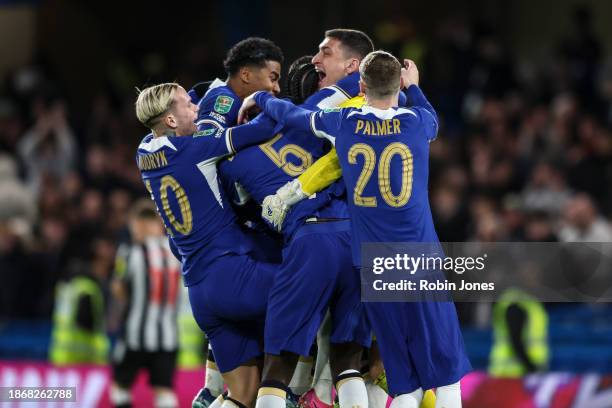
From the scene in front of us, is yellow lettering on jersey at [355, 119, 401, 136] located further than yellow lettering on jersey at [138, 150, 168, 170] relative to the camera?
No

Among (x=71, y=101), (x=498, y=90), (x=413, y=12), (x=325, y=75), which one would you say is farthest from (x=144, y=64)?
(x=325, y=75)

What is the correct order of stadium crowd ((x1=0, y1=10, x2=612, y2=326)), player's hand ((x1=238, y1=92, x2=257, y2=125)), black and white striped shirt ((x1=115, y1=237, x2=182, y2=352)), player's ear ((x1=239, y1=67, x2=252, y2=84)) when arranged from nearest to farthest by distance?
player's hand ((x1=238, y1=92, x2=257, y2=125))
player's ear ((x1=239, y1=67, x2=252, y2=84))
black and white striped shirt ((x1=115, y1=237, x2=182, y2=352))
stadium crowd ((x1=0, y1=10, x2=612, y2=326))

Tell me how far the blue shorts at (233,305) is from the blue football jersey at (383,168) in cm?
54

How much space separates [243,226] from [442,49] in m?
10.1

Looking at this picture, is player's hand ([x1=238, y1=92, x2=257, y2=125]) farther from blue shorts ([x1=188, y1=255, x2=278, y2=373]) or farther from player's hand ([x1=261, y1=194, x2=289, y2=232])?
blue shorts ([x1=188, y1=255, x2=278, y2=373])

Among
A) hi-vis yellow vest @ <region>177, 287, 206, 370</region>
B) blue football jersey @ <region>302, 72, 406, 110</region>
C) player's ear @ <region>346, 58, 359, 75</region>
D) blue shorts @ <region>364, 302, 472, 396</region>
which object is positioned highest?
hi-vis yellow vest @ <region>177, 287, 206, 370</region>

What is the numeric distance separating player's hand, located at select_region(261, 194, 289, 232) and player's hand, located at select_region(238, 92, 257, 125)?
48 cm

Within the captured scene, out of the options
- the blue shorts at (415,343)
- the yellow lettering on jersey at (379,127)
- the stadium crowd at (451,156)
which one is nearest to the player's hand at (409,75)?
the yellow lettering on jersey at (379,127)

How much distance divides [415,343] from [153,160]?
5.20 ft

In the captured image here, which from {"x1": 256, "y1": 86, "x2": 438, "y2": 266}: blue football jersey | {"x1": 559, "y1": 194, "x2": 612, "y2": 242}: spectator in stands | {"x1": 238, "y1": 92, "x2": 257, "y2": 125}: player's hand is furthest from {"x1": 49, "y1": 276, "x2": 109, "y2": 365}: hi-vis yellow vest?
{"x1": 256, "y1": 86, "x2": 438, "y2": 266}: blue football jersey

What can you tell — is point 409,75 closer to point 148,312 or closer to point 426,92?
point 148,312

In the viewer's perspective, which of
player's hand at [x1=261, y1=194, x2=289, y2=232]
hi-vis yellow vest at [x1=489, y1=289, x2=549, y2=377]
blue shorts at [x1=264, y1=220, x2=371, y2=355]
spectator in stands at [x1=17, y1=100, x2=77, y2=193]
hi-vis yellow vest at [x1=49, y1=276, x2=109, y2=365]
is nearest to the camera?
blue shorts at [x1=264, y1=220, x2=371, y2=355]

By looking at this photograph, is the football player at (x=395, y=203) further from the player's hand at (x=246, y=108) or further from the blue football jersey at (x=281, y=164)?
the player's hand at (x=246, y=108)

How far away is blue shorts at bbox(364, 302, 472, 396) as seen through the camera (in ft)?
19.8
